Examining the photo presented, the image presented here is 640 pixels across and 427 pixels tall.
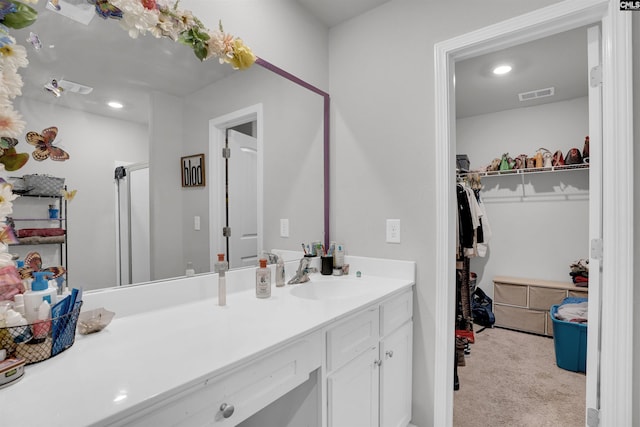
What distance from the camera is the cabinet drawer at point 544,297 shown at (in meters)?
3.27

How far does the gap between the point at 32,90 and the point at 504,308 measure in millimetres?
4204

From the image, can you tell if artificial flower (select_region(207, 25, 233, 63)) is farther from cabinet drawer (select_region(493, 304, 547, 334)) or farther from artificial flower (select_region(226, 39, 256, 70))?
cabinet drawer (select_region(493, 304, 547, 334))

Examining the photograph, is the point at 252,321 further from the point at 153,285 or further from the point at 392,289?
the point at 392,289

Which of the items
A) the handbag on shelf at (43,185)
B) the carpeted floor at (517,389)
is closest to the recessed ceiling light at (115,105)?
the handbag on shelf at (43,185)

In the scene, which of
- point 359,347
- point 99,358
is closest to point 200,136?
point 99,358

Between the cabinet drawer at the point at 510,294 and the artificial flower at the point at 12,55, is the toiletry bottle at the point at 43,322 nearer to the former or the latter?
the artificial flower at the point at 12,55

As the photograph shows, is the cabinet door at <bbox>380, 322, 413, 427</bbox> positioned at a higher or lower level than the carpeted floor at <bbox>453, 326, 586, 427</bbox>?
higher

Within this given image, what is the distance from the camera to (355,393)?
4.15 feet

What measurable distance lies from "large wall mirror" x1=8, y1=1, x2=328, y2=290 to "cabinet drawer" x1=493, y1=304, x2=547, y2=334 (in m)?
3.11

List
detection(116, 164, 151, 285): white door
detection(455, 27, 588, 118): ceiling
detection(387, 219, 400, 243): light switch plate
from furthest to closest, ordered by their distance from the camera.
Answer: detection(455, 27, 588, 118): ceiling → detection(387, 219, 400, 243): light switch plate → detection(116, 164, 151, 285): white door

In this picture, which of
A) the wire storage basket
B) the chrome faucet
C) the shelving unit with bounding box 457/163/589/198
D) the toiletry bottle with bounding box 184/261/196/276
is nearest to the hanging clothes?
the shelving unit with bounding box 457/163/589/198

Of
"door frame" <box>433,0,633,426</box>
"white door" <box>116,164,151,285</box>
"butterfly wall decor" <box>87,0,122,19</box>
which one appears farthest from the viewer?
"door frame" <box>433,0,633,426</box>

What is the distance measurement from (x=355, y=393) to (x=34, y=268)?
1190 mm

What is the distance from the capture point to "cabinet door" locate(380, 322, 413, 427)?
4.76 ft
